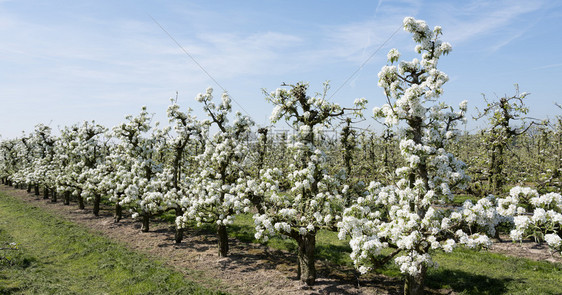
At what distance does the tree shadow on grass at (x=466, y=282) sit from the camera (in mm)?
14703

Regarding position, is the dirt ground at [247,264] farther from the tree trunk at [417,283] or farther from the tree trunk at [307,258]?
the tree trunk at [417,283]

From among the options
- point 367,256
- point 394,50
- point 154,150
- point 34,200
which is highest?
point 394,50

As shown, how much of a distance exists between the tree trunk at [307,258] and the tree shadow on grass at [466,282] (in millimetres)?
6081

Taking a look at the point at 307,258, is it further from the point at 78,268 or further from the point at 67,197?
the point at 67,197

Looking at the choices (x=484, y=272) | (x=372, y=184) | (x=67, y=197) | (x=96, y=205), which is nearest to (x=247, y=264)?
(x=372, y=184)

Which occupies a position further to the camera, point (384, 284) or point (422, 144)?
point (384, 284)

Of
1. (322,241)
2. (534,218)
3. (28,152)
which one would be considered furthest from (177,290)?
(28,152)

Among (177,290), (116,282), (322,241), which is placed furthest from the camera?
(322,241)

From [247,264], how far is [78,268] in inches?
418

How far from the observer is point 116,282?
54.5ft

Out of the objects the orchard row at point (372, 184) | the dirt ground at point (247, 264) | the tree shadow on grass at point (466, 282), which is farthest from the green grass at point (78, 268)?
the tree shadow on grass at point (466, 282)

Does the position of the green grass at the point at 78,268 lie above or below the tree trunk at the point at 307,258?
below

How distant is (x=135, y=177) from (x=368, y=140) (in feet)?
93.5

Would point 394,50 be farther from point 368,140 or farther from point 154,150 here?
point 368,140
